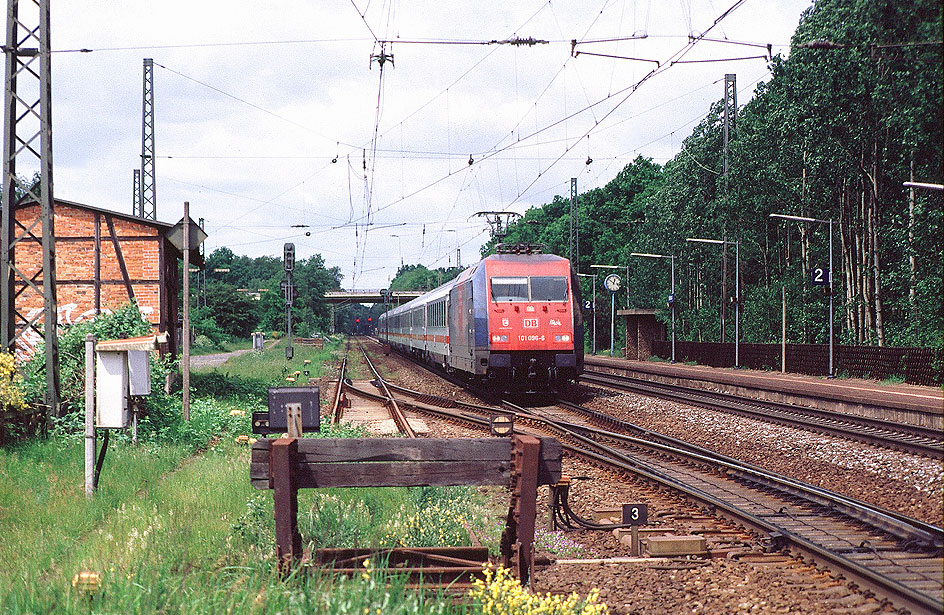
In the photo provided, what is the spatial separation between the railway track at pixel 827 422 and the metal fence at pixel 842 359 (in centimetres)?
768

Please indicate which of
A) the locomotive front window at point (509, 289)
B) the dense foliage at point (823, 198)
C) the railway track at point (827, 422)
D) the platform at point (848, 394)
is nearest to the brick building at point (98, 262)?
the locomotive front window at point (509, 289)

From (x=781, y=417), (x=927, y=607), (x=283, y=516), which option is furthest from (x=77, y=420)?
(x=781, y=417)

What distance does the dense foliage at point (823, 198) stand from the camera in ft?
88.5

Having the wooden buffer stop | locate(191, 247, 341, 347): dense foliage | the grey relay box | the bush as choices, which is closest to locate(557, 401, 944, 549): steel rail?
the wooden buffer stop

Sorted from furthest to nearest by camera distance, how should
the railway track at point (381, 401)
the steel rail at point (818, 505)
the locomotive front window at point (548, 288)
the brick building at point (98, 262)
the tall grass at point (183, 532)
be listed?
the locomotive front window at point (548, 288)
the brick building at point (98, 262)
the railway track at point (381, 401)
the steel rail at point (818, 505)
the tall grass at point (183, 532)

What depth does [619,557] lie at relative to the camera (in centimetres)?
687

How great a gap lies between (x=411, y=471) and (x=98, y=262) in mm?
14147

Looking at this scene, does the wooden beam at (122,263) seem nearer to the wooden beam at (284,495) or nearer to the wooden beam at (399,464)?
the wooden beam at (399,464)

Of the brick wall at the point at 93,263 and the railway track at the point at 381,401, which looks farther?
the brick wall at the point at 93,263

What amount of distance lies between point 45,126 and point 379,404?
10.8m

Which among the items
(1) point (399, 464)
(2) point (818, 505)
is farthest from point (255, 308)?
(1) point (399, 464)

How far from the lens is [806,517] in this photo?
26.1 feet

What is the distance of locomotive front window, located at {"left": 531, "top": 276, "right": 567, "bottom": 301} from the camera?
19109 mm

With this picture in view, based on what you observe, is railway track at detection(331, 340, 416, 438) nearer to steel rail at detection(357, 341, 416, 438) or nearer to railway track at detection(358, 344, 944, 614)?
steel rail at detection(357, 341, 416, 438)
